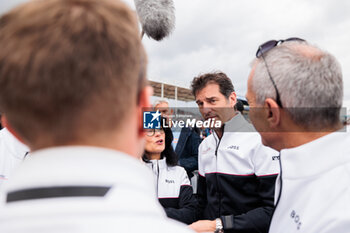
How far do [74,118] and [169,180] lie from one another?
86.0 inches

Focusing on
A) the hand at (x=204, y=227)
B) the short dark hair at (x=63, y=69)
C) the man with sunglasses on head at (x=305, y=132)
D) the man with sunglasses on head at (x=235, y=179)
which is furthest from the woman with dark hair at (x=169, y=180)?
the short dark hair at (x=63, y=69)

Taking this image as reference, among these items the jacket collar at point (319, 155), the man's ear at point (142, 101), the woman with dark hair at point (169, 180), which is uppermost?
the man's ear at point (142, 101)

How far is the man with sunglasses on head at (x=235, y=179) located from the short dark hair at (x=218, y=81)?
0.79ft

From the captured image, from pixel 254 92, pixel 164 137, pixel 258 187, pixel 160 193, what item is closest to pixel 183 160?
pixel 164 137

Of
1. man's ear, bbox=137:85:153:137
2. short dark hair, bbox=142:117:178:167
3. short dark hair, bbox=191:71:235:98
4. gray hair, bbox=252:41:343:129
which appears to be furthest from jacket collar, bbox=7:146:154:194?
short dark hair, bbox=191:71:235:98

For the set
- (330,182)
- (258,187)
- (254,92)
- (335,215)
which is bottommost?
(258,187)

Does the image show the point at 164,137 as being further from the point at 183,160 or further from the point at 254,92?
the point at 254,92

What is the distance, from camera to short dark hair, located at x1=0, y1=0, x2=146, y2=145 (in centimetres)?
51

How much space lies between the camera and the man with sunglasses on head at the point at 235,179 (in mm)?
1895

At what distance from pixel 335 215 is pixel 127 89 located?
2.83ft

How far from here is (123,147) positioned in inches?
22.8

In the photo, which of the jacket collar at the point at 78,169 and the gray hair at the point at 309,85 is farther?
the gray hair at the point at 309,85

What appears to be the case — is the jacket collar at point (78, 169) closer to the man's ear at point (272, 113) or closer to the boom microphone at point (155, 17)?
the man's ear at point (272, 113)

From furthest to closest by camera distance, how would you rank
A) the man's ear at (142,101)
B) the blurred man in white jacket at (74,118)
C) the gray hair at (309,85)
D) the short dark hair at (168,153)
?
1. the short dark hair at (168,153)
2. the gray hair at (309,85)
3. the man's ear at (142,101)
4. the blurred man in white jacket at (74,118)
